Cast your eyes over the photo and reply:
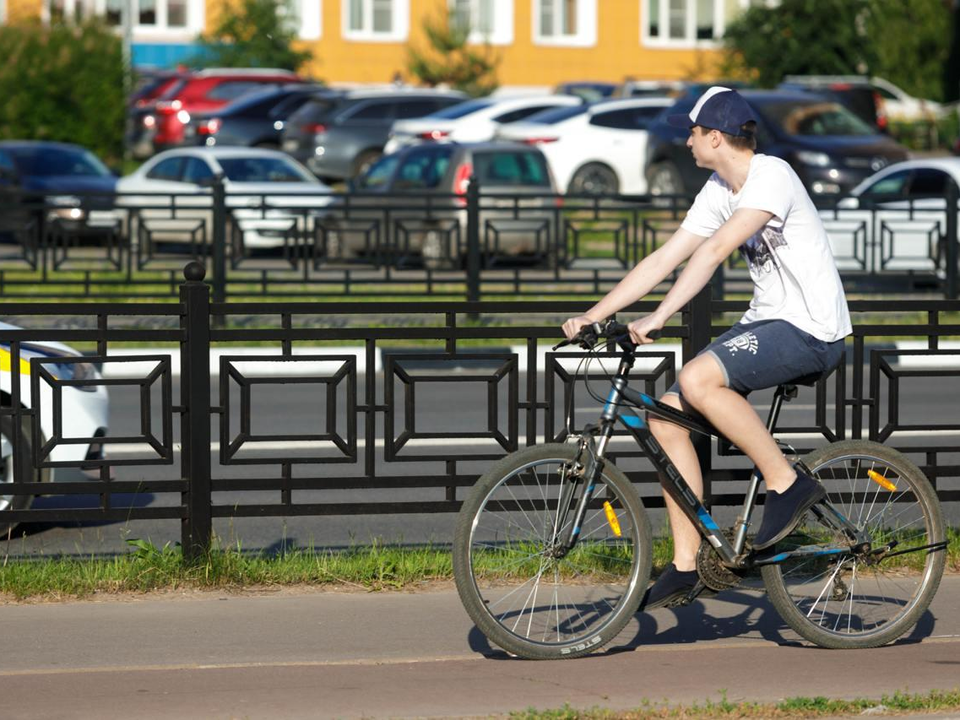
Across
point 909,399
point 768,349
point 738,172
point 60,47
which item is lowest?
point 909,399

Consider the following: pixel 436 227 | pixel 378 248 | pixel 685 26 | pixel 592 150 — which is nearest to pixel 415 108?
pixel 592 150

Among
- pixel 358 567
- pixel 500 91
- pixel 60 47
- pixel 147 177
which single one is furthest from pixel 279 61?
pixel 358 567

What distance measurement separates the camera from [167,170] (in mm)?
24016

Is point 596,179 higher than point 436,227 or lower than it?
higher

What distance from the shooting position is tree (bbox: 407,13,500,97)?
5216cm

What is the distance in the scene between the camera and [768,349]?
5438 mm

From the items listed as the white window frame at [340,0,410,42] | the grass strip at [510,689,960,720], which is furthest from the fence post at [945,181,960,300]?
the white window frame at [340,0,410,42]

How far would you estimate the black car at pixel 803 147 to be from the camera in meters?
24.4

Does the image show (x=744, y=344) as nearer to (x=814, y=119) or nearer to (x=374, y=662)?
(x=374, y=662)

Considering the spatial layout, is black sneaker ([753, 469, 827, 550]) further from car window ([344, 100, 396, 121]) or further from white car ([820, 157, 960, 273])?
car window ([344, 100, 396, 121])

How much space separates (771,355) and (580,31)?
55.4 metres

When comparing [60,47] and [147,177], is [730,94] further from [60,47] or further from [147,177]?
[60,47]

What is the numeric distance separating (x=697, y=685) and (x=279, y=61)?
47499 mm

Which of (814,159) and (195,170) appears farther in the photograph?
(814,159)
